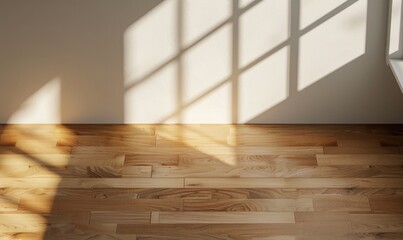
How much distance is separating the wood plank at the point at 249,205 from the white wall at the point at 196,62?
593 millimetres

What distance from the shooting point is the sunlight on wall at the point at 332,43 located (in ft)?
12.0

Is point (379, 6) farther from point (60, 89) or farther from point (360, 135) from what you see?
point (60, 89)

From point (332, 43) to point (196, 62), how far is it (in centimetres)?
59

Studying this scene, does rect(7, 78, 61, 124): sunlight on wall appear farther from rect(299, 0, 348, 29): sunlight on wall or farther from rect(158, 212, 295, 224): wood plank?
rect(299, 0, 348, 29): sunlight on wall

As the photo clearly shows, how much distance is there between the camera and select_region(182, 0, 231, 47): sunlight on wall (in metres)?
3.64

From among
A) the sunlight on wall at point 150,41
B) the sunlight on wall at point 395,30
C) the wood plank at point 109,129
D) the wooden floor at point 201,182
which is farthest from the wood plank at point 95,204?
the sunlight on wall at point 395,30

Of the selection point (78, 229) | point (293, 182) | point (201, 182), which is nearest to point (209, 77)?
point (201, 182)

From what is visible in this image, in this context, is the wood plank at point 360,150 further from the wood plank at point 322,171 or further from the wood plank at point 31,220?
the wood plank at point 31,220

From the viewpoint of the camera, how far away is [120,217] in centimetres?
337

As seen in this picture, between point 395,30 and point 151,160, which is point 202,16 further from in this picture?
point 395,30

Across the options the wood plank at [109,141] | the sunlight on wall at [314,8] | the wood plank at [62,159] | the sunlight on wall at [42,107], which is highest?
the sunlight on wall at [314,8]

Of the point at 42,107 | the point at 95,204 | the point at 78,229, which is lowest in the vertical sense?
the point at 78,229

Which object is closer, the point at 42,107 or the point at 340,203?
the point at 340,203

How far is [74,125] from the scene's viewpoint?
398 centimetres
